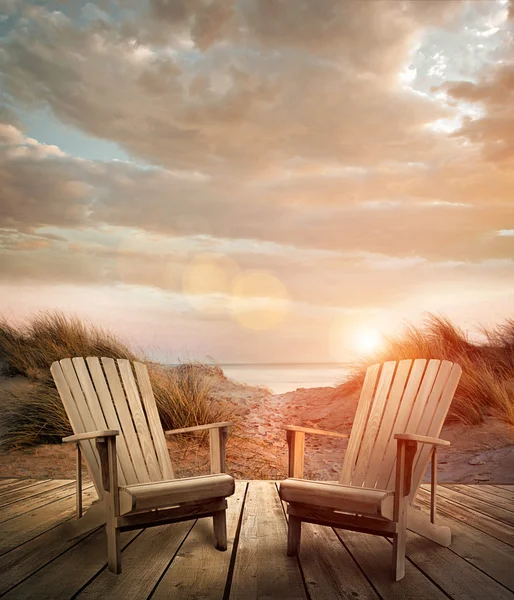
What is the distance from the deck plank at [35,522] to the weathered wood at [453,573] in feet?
6.65

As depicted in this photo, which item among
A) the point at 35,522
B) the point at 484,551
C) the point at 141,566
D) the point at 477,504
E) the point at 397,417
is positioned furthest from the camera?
the point at 477,504

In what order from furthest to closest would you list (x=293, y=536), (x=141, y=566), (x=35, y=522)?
(x=35, y=522), (x=293, y=536), (x=141, y=566)

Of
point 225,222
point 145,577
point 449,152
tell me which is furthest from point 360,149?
point 145,577

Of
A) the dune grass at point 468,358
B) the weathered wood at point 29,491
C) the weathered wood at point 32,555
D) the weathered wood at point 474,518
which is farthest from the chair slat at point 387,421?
the dune grass at point 468,358

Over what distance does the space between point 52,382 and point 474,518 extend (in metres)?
5.12

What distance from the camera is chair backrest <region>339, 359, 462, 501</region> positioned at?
9.90 feet

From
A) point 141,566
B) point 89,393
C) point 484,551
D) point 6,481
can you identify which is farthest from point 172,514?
point 6,481

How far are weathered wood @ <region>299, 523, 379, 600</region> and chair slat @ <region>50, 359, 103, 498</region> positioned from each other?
112 cm

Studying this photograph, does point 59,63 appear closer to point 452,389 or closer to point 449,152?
point 449,152

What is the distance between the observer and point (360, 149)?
955cm

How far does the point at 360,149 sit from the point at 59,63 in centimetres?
499

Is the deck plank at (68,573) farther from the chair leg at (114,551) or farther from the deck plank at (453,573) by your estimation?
the deck plank at (453,573)

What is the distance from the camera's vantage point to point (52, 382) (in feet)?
22.5

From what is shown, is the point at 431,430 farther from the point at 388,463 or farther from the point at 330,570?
the point at 330,570
